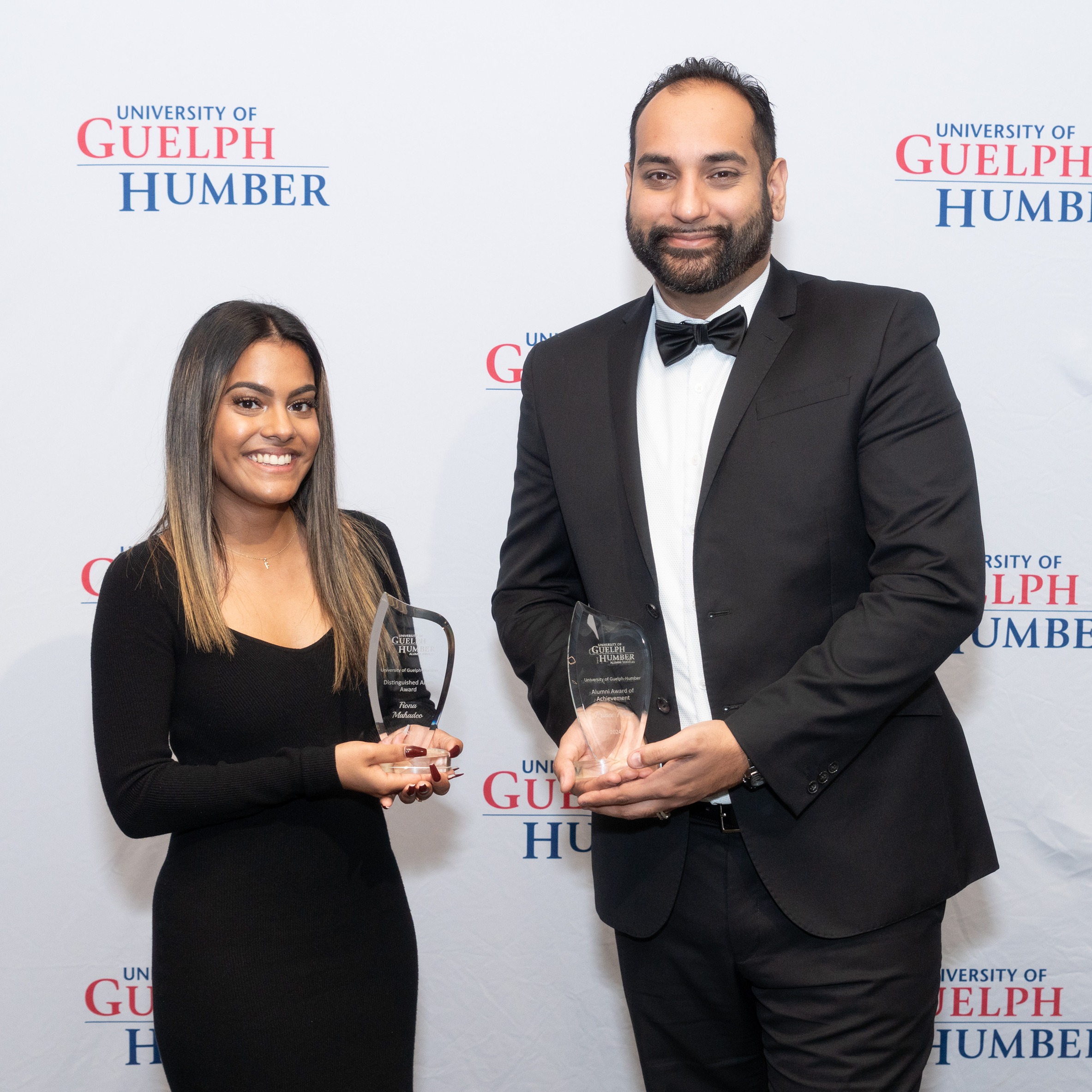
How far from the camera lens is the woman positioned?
1591 mm

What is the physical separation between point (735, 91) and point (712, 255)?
10.8 inches

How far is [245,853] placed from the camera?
1.64 m

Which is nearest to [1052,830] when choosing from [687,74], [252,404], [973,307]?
[973,307]

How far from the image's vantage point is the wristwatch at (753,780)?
60.6 inches

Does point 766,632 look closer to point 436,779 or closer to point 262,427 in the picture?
point 436,779

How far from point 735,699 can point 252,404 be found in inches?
34.0

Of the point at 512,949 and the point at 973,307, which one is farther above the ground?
the point at 973,307

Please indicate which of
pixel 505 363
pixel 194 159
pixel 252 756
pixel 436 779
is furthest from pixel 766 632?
pixel 194 159

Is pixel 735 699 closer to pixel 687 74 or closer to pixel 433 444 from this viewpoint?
pixel 687 74

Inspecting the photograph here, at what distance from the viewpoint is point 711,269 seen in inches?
67.1

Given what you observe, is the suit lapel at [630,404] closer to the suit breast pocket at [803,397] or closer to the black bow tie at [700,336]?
the black bow tie at [700,336]

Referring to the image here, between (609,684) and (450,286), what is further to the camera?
(450,286)

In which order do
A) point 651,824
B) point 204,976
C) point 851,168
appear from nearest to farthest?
point 204,976 → point 651,824 → point 851,168

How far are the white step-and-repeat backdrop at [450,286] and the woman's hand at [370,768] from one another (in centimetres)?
77
